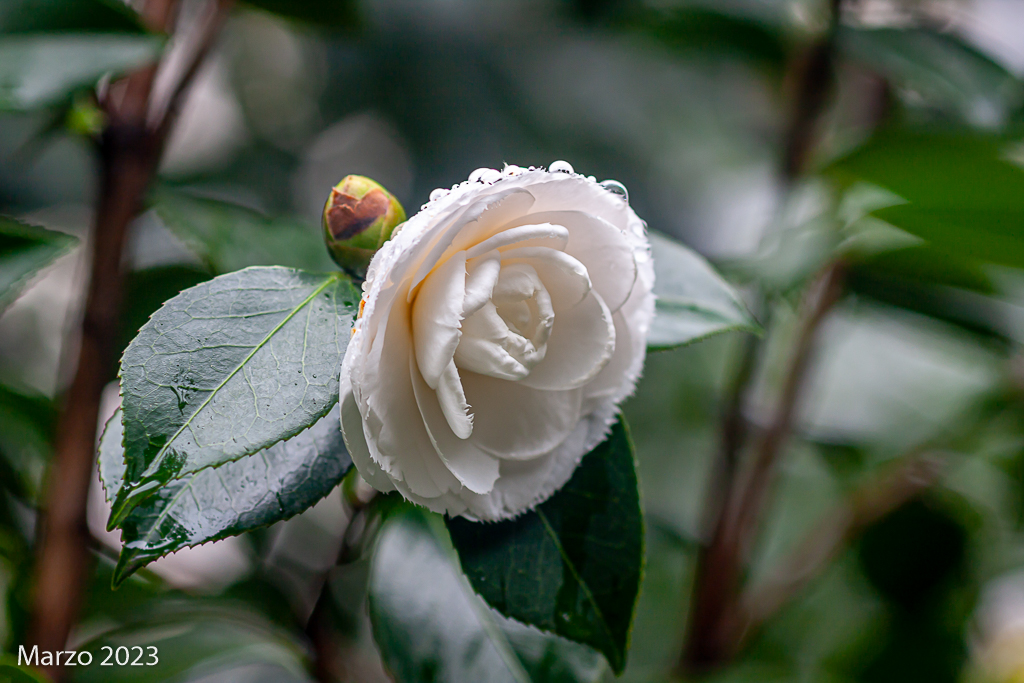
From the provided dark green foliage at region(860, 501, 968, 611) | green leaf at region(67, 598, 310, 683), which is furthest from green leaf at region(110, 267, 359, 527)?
dark green foliage at region(860, 501, 968, 611)

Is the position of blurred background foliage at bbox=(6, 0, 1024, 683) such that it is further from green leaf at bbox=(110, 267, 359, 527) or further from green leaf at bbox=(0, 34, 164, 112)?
green leaf at bbox=(110, 267, 359, 527)

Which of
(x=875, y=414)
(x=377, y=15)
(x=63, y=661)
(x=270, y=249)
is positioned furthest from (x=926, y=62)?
(x=63, y=661)

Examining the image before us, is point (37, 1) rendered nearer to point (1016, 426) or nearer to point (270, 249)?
point (270, 249)

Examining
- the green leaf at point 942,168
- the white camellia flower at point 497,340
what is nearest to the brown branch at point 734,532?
the green leaf at point 942,168

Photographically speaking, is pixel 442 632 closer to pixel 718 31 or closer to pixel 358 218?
pixel 358 218

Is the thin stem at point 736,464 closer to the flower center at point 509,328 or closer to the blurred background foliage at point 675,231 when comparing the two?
the blurred background foliage at point 675,231
